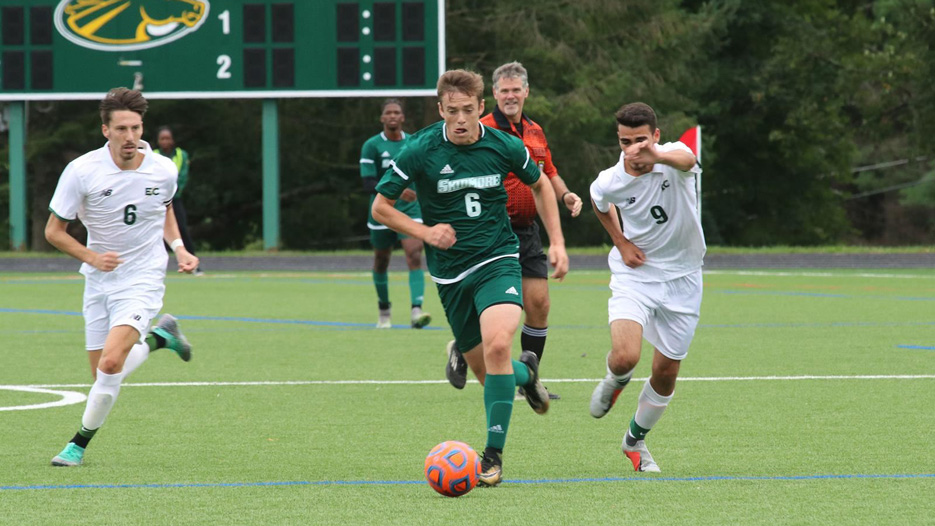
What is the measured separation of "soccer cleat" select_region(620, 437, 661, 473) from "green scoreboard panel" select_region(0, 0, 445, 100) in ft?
65.6

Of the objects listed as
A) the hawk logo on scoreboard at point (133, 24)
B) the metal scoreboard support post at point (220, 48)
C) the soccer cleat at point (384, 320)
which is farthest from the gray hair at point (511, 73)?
the hawk logo on scoreboard at point (133, 24)

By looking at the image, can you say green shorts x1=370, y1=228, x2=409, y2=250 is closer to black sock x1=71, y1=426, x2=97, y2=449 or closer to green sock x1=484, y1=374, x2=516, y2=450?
black sock x1=71, y1=426, x2=97, y2=449

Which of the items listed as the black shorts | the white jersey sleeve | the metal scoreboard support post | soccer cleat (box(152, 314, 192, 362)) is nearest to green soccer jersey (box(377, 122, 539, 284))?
the white jersey sleeve

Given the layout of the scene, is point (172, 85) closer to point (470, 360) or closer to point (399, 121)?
point (399, 121)

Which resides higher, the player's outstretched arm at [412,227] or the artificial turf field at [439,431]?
the player's outstretched arm at [412,227]

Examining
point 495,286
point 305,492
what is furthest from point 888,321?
point 305,492

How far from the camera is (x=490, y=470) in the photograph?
6.28m

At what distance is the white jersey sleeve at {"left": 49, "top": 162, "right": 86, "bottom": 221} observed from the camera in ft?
24.3

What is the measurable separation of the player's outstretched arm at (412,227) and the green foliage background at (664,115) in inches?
1153

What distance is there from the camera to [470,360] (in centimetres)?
720

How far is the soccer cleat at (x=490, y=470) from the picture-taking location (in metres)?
6.23

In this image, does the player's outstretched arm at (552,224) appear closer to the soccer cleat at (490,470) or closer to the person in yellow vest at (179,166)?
the soccer cleat at (490,470)

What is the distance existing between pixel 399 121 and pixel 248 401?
16.8 ft

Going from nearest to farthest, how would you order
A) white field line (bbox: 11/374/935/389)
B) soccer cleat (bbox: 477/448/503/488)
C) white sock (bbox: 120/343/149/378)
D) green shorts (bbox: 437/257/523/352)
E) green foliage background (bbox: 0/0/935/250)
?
soccer cleat (bbox: 477/448/503/488)
green shorts (bbox: 437/257/523/352)
white sock (bbox: 120/343/149/378)
white field line (bbox: 11/374/935/389)
green foliage background (bbox: 0/0/935/250)
